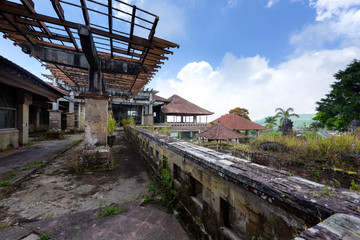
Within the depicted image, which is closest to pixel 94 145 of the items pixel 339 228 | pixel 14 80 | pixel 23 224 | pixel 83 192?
pixel 83 192

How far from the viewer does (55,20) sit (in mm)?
2691

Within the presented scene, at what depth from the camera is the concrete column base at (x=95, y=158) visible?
3.88 metres

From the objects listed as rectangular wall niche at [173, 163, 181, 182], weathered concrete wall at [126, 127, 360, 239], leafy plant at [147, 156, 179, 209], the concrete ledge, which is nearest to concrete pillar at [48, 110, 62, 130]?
leafy plant at [147, 156, 179, 209]

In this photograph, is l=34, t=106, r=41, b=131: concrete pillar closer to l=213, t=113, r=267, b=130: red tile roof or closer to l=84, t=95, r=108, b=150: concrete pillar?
l=84, t=95, r=108, b=150: concrete pillar

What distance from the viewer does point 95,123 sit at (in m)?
4.06

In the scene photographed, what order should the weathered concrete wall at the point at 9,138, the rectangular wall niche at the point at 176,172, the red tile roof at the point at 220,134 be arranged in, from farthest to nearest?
the red tile roof at the point at 220,134
the weathered concrete wall at the point at 9,138
the rectangular wall niche at the point at 176,172

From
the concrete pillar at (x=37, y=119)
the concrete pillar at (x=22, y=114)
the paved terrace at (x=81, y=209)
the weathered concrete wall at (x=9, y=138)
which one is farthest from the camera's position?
the concrete pillar at (x=37, y=119)

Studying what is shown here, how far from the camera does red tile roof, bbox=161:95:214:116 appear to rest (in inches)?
838

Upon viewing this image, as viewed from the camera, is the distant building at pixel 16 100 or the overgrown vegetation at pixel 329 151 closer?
the overgrown vegetation at pixel 329 151

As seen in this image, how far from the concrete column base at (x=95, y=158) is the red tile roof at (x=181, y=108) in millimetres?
16792

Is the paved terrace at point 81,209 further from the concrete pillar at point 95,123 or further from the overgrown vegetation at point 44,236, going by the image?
the concrete pillar at point 95,123

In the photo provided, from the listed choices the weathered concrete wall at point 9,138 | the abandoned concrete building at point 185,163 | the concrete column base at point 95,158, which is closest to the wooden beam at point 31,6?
the abandoned concrete building at point 185,163

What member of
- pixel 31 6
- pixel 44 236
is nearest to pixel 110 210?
pixel 44 236

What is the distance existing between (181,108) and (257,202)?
2128 cm
